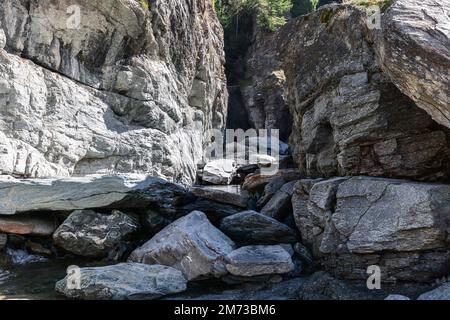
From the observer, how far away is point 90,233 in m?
11.2

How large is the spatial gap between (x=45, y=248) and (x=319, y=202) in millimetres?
8714

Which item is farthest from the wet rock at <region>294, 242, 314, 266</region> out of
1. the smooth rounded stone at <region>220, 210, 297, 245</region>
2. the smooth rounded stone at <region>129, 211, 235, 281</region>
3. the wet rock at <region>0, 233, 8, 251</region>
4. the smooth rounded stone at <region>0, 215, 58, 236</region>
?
the wet rock at <region>0, 233, 8, 251</region>

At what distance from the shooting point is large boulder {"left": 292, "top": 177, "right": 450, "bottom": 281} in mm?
8531

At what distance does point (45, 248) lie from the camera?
37.5 ft

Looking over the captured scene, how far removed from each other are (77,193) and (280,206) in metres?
7.30

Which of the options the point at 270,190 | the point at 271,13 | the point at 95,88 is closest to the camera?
the point at 270,190

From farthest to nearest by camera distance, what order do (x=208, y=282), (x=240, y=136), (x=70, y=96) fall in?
(x=240, y=136), (x=70, y=96), (x=208, y=282)

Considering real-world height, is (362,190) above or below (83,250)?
above

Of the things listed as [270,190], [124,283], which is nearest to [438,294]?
[124,283]

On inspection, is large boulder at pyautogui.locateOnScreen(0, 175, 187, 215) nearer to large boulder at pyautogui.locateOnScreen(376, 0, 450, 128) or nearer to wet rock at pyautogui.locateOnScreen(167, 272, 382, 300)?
wet rock at pyautogui.locateOnScreen(167, 272, 382, 300)

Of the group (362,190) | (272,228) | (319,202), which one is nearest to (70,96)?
(272,228)

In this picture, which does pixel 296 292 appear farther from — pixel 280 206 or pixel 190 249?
pixel 280 206
